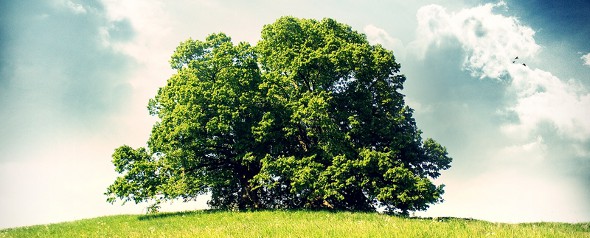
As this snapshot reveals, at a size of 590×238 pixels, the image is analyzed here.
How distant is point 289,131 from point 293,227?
14631 mm

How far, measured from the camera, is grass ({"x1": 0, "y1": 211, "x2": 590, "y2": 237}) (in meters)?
9.77

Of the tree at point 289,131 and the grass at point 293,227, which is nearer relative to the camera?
the grass at point 293,227

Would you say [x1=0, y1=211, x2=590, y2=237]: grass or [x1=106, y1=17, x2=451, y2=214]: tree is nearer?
[x1=0, y1=211, x2=590, y2=237]: grass

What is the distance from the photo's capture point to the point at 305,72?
26.8m

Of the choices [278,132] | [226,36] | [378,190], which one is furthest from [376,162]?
[226,36]

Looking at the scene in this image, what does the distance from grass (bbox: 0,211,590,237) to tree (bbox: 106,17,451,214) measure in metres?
3.02

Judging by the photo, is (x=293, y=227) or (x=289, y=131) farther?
(x=289, y=131)

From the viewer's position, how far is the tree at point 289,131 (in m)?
23.9

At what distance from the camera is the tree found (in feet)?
78.5

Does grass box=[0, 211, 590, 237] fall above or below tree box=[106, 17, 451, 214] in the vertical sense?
below

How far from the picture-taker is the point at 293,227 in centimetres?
1147

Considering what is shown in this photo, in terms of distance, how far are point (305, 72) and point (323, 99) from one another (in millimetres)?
2728

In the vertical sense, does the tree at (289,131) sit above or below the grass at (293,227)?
above

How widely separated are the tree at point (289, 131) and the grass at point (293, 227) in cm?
302
